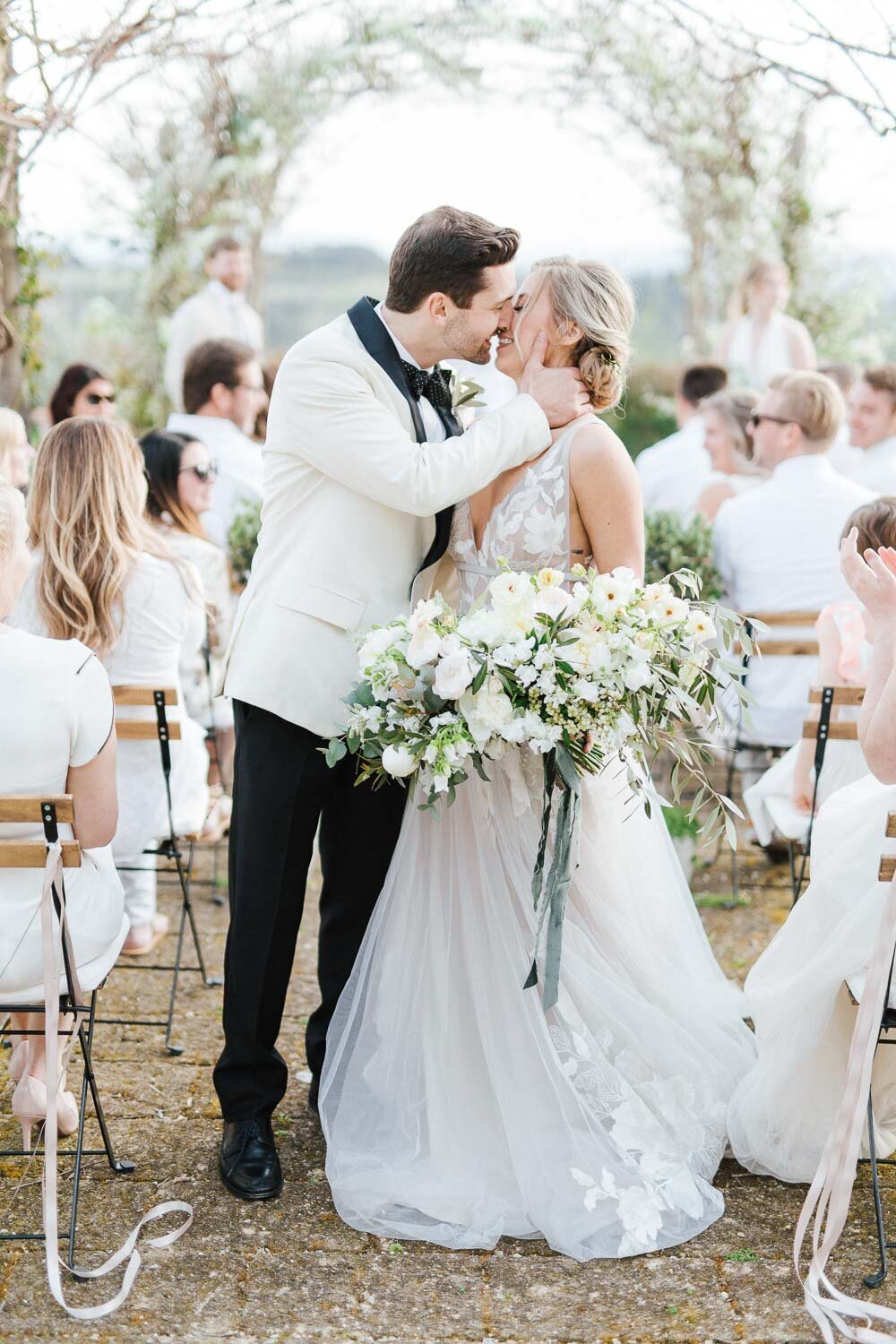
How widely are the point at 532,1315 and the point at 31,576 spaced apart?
2644mm

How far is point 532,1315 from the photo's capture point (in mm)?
2828

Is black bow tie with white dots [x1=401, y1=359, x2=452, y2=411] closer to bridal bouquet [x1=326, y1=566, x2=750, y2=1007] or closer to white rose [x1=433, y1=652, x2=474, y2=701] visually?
bridal bouquet [x1=326, y1=566, x2=750, y2=1007]

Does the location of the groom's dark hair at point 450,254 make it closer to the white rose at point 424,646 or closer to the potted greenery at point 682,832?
the white rose at point 424,646

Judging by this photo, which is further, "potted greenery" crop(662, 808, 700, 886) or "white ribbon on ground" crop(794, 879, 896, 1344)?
"potted greenery" crop(662, 808, 700, 886)

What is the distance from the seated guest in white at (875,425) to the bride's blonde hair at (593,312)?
12.5 feet

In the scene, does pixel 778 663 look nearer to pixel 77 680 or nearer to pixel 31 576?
pixel 31 576

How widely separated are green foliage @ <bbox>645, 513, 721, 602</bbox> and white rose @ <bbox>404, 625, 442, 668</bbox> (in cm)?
334

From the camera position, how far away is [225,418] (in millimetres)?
6852

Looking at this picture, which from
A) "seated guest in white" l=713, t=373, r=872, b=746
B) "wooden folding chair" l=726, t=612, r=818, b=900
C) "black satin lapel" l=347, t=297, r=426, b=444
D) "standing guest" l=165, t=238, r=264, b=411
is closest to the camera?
"black satin lapel" l=347, t=297, r=426, b=444

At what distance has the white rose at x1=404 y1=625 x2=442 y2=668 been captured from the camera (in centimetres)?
292

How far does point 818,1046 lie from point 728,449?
159 inches

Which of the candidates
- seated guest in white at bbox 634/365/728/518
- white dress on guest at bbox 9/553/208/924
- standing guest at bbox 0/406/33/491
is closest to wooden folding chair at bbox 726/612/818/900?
seated guest in white at bbox 634/365/728/518

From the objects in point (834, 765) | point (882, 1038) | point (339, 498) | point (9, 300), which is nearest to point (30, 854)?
point (339, 498)

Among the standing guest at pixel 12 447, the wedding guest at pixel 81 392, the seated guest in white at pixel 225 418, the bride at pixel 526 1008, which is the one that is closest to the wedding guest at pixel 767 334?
the seated guest in white at pixel 225 418
